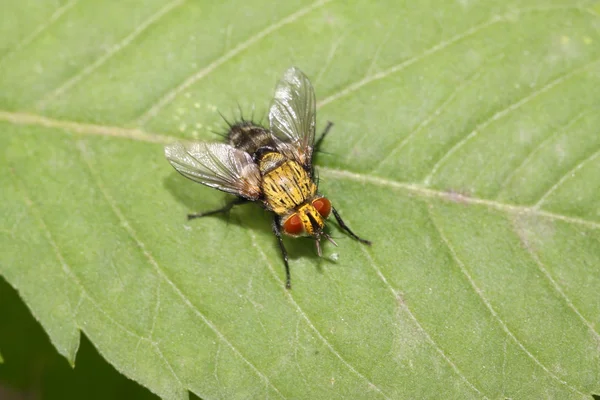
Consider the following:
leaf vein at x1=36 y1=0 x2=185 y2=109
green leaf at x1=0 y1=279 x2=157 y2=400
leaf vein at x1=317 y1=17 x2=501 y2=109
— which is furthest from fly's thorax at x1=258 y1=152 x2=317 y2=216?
green leaf at x1=0 y1=279 x2=157 y2=400

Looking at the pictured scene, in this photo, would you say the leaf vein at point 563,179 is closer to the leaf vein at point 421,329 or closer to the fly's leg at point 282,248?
the leaf vein at point 421,329

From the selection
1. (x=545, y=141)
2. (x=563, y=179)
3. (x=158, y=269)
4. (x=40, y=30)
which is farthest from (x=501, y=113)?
(x=40, y=30)

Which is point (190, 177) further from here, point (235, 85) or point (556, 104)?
point (556, 104)

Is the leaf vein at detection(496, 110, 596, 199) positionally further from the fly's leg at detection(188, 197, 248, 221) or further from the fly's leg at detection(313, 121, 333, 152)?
the fly's leg at detection(188, 197, 248, 221)

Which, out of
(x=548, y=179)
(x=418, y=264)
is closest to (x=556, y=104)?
(x=548, y=179)

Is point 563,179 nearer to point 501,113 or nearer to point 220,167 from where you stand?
point 501,113

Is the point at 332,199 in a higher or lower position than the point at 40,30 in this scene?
lower
